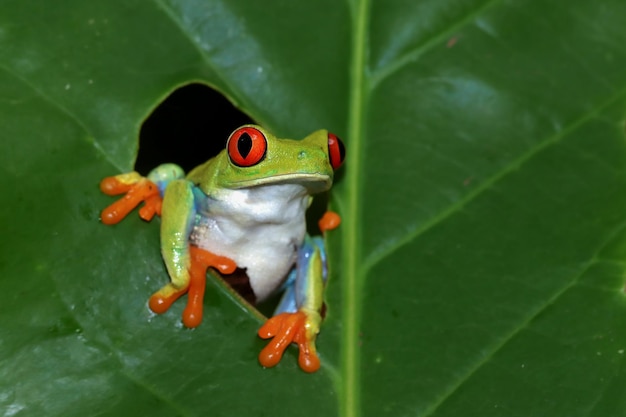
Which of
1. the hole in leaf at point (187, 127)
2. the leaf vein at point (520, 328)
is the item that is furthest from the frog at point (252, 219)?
the leaf vein at point (520, 328)

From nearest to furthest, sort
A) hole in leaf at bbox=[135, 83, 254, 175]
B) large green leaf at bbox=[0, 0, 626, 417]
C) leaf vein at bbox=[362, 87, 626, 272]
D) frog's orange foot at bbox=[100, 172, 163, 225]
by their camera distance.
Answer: large green leaf at bbox=[0, 0, 626, 417] < frog's orange foot at bbox=[100, 172, 163, 225] < leaf vein at bbox=[362, 87, 626, 272] < hole in leaf at bbox=[135, 83, 254, 175]

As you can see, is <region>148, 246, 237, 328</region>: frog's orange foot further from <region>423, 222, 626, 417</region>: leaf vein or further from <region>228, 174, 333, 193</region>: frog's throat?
<region>423, 222, 626, 417</region>: leaf vein

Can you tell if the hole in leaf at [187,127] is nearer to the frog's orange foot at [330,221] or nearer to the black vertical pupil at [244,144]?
the black vertical pupil at [244,144]

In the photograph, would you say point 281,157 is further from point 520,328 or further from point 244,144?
point 520,328

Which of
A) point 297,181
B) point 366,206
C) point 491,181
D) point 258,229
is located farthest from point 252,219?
point 491,181

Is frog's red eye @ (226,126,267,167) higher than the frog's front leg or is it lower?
higher

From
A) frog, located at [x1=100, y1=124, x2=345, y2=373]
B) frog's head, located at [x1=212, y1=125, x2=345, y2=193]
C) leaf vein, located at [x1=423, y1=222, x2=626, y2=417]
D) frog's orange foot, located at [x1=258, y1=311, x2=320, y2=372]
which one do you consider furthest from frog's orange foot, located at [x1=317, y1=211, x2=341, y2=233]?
leaf vein, located at [x1=423, y1=222, x2=626, y2=417]
